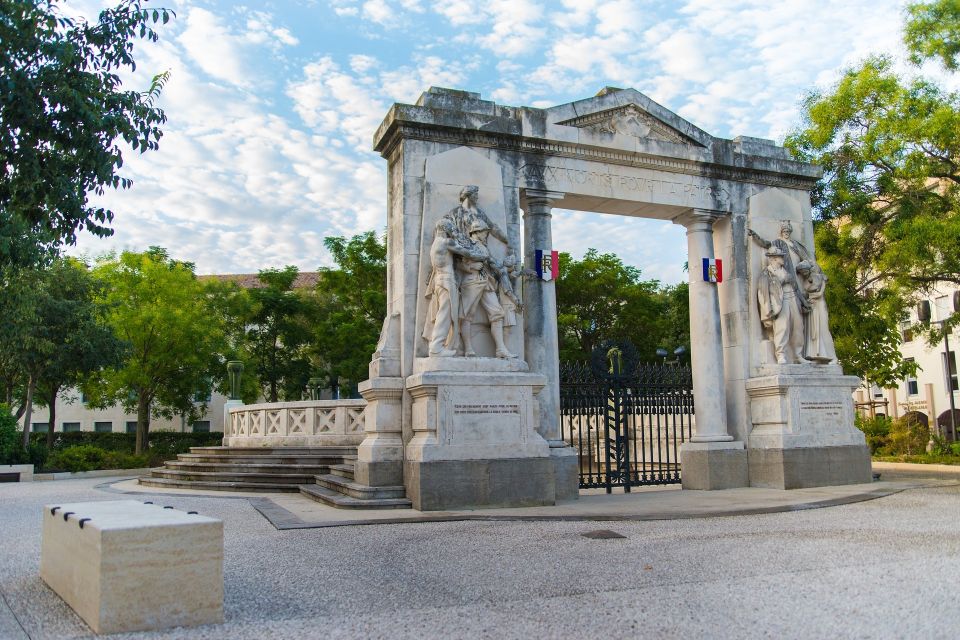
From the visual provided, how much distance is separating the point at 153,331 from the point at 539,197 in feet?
72.8

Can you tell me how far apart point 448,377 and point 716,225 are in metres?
6.60

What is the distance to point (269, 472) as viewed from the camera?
14.0 meters

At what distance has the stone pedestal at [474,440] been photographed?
31.8 feet

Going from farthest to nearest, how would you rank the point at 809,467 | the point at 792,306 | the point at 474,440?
the point at 792,306 < the point at 809,467 < the point at 474,440

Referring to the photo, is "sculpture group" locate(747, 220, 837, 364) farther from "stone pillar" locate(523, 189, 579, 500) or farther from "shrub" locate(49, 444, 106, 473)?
"shrub" locate(49, 444, 106, 473)

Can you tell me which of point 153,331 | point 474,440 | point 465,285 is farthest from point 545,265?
point 153,331

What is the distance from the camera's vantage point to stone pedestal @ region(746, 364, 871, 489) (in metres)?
12.4

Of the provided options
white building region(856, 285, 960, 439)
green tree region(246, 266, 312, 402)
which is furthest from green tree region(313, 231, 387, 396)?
white building region(856, 285, 960, 439)

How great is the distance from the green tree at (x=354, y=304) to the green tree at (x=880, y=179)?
56.6 ft

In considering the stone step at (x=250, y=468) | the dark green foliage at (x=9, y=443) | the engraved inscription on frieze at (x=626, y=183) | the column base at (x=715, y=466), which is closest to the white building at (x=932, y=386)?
the column base at (x=715, y=466)

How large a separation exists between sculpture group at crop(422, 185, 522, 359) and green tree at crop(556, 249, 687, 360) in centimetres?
2101

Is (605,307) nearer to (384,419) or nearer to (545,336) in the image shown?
(545,336)

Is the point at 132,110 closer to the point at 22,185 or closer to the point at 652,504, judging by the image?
the point at 22,185

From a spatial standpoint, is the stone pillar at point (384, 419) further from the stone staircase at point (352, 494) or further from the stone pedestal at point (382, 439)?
the stone staircase at point (352, 494)
